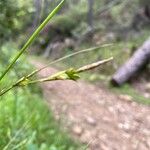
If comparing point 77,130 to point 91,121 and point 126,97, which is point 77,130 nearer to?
point 91,121

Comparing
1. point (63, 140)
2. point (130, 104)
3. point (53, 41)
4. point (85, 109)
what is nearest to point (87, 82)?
point (130, 104)

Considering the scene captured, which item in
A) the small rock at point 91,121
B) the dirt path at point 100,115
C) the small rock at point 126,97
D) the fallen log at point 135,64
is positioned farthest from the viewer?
the fallen log at point 135,64

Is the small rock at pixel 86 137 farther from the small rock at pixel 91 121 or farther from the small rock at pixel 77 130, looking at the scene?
the small rock at pixel 91 121

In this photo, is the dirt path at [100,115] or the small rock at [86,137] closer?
the small rock at [86,137]

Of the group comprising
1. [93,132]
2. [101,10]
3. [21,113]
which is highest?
[21,113]

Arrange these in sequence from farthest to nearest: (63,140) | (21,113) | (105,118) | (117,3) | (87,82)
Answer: (117,3) → (87,82) → (105,118) → (63,140) → (21,113)

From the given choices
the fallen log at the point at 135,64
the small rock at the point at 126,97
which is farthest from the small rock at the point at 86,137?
the fallen log at the point at 135,64

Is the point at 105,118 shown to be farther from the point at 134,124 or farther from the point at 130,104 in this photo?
the point at 130,104

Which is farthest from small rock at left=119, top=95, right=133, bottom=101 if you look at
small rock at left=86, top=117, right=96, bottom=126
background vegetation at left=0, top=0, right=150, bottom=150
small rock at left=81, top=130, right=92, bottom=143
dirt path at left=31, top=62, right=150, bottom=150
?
small rock at left=81, top=130, right=92, bottom=143
